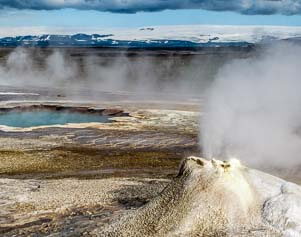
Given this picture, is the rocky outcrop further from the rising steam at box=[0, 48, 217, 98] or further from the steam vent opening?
the rising steam at box=[0, 48, 217, 98]

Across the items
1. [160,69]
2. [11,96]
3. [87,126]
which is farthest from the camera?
[160,69]

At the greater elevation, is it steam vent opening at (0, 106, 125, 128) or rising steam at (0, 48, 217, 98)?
steam vent opening at (0, 106, 125, 128)

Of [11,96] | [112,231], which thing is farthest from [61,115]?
[112,231]

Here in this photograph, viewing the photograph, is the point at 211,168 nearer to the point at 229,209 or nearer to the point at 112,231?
the point at 229,209

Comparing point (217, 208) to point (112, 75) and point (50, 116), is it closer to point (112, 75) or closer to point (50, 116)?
point (50, 116)

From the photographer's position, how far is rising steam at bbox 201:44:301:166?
18375 millimetres

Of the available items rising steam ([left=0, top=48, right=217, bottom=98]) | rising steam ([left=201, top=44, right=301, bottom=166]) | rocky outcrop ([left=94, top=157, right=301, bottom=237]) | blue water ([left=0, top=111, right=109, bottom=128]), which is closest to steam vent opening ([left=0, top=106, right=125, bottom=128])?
blue water ([left=0, top=111, right=109, bottom=128])

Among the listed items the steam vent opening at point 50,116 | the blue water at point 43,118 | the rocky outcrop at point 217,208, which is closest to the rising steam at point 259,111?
the steam vent opening at point 50,116

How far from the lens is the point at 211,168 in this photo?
976 centimetres

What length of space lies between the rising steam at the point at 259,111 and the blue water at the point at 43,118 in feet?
23.7

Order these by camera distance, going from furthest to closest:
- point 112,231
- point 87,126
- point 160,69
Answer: point 160,69 < point 87,126 < point 112,231

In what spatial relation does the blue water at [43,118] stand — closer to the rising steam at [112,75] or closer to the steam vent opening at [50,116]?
the steam vent opening at [50,116]

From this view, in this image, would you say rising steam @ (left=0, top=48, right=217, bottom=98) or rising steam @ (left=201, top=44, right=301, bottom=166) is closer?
Result: rising steam @ (left=201, top=44, right=301, bottom=166)

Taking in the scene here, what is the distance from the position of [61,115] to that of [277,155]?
15.1 meters
